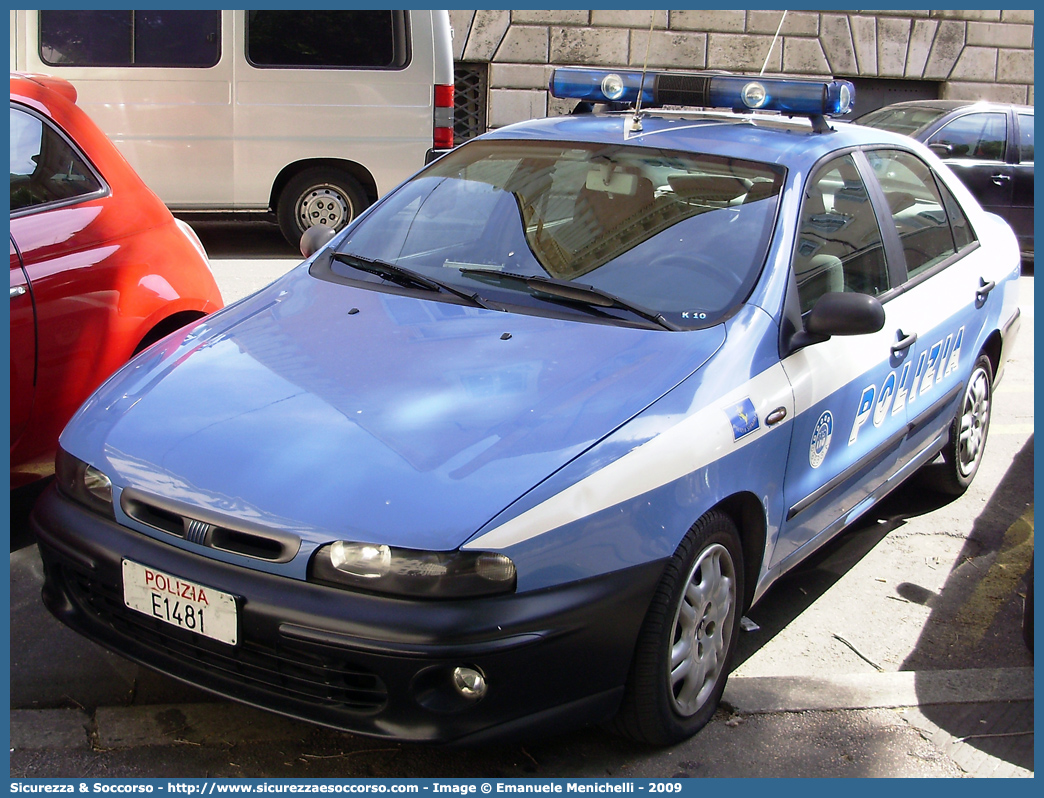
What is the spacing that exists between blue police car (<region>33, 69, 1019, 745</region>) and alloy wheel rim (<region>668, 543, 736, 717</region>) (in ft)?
0.04

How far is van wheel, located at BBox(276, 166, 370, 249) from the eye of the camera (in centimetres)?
965

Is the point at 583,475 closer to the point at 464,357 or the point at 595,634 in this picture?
the point at 595,634

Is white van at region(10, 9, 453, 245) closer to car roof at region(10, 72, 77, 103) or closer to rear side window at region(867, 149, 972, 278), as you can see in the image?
car roof at region(10, 72, 77, 103)

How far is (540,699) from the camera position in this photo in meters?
2.51

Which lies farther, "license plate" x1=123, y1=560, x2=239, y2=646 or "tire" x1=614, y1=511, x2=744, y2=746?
"tire" x1=614, y1=511, x2=744, y2=746

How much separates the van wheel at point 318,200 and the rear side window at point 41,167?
5.49m

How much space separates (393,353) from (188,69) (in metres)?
7.01

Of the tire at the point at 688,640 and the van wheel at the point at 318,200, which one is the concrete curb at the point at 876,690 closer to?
the tire at the point at 688,640

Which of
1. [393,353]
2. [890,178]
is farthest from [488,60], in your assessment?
[393,353]

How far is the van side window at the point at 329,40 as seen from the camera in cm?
926

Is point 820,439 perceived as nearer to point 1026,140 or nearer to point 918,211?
point 918,211

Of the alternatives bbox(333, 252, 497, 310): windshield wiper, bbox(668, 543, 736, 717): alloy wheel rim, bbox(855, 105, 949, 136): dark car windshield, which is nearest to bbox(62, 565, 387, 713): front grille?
bbox(668, 543, 736, 717): alloy wheel rim

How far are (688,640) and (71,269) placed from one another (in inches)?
98.9

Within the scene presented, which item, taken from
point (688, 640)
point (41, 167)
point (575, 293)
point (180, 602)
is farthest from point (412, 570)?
point (41, 167)
